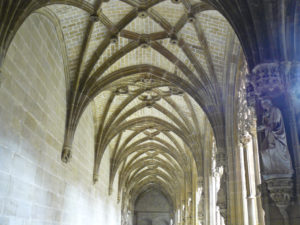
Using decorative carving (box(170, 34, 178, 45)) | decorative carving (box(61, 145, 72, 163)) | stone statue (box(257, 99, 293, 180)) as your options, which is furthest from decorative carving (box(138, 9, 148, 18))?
stone statue (box(257, 99, 293, 180))

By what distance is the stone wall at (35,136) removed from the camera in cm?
697

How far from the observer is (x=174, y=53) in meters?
12.2

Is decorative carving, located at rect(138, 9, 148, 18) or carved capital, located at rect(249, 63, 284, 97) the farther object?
decorative carving, located at rect(138, 9, 148, 18)

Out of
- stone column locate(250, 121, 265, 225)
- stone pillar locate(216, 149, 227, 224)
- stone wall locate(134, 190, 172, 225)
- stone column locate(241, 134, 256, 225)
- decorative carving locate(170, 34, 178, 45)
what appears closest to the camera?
stone column locate(250, 121, 265, 225)

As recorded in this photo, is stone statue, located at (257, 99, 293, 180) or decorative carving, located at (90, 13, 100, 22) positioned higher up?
decorative carving, located at (90, 13, 100, 22)

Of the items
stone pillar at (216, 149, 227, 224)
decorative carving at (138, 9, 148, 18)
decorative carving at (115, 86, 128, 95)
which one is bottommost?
stone pillar at (216, 149, 227, 224)

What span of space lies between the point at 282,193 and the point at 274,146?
74cm

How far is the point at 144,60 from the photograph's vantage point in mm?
13227

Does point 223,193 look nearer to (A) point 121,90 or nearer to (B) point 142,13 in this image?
(B) point 142,13

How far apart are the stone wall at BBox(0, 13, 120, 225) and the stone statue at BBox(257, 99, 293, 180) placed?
195 inches

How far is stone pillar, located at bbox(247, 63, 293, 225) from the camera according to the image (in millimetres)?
5277

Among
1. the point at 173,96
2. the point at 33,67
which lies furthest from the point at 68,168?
the point at 173,96

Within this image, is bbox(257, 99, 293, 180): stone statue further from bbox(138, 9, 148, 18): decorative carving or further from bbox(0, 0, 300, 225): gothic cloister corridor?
bbox(138, 9, 148, 18): decorative carving

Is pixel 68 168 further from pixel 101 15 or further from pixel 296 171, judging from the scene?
pixel 296 171
